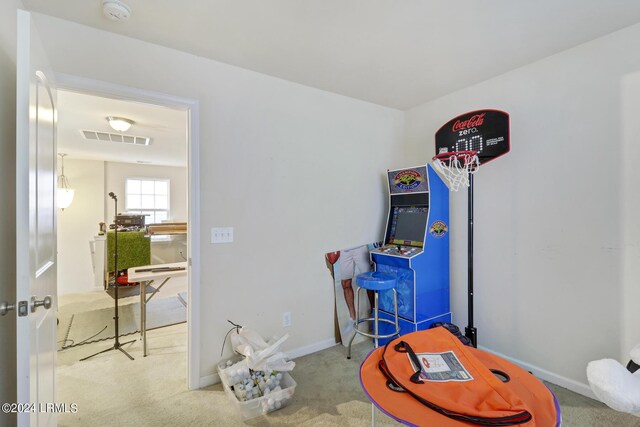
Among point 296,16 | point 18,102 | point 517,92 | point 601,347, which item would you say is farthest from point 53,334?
point 517,92

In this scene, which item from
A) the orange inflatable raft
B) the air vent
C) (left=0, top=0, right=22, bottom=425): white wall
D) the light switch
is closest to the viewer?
the orange inflatable raft

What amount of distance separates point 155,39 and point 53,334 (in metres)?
1.93

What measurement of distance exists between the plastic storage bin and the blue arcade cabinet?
1.18 meters

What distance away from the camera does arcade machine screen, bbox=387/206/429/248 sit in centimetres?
281

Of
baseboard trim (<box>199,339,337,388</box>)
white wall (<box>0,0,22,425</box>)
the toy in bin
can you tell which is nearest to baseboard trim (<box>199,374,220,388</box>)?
baseboard trim (<box>199,339,337,388</box>)

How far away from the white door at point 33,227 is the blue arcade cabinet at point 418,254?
238cm

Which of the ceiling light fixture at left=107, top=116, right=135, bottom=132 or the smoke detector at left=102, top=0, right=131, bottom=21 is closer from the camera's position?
the smoke detector at left=102, top=0, right=131, bottom=21

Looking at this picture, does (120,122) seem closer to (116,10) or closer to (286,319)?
(116,10)

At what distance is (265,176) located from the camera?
8.45 feet

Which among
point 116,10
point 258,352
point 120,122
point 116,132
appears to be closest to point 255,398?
point 258,352

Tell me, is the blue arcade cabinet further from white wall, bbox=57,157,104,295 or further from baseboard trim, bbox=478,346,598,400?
white wall, bbox=57,157,104,295

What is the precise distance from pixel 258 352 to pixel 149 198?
608 cm

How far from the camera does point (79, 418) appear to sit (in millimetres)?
1936

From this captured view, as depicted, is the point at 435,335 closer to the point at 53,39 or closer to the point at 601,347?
the point at 601,347
